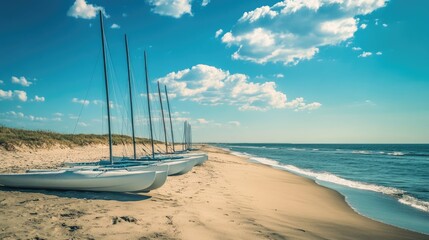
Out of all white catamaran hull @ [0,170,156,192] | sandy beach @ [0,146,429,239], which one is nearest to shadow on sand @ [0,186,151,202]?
sandy beach @ [0,146,429,239]

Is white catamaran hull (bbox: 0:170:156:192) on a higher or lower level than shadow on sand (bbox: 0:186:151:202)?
higher

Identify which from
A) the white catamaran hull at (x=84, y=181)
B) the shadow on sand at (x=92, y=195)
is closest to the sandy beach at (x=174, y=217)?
the shadow on sand at (x=92, y=195)

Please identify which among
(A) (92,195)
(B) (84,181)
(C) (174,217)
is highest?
(B) (84,181)

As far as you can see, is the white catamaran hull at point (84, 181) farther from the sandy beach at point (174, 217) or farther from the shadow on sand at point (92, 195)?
the sandy beach at point (174, 217)

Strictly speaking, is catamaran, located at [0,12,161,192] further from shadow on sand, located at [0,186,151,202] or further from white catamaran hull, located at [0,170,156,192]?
shadow on sand, located at [0,186,151,202]

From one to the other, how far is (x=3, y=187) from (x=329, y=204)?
1327 cm

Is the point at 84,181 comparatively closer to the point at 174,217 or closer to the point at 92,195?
the point at 92,195

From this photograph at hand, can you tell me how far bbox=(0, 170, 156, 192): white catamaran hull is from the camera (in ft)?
34.1

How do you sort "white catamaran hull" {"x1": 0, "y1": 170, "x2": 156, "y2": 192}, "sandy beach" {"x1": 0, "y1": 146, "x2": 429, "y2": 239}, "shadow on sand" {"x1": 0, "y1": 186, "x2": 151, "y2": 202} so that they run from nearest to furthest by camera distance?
"sandy beach" {"x1": 0, "y1": 146, "x2": 429, "y2": 239} → "shadow on sand" {"x1": 0, "y1": 186, "x2": 151, "y2": 202} → "white catamaran hull" {"x1": 0, "y1": 170, "x2": 156, "y2": 192}

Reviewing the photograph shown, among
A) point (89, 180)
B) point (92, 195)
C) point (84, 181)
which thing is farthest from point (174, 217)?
point (84, 181)

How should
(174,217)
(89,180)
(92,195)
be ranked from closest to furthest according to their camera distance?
(174,217), (92,195), (89,180)

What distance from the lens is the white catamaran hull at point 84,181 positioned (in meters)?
10.4

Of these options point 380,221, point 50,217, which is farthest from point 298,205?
point 50,217

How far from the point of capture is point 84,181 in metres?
10.5
